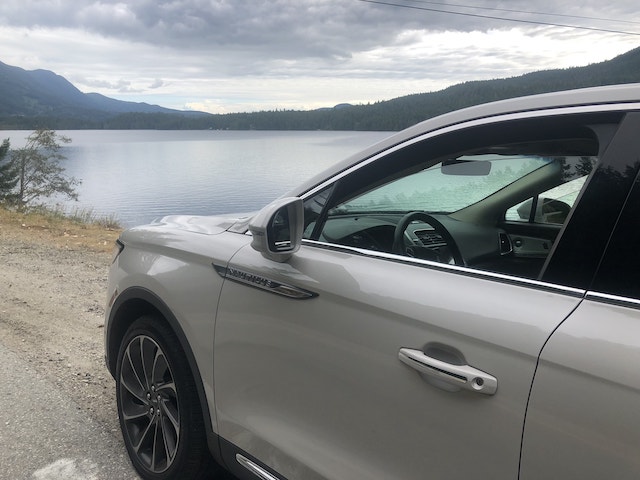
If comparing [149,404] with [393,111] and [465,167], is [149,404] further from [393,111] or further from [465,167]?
[393,111]

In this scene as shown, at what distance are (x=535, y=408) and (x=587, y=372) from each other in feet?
0.47

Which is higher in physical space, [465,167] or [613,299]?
[465,167]

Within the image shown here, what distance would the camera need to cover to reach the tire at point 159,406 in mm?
2422

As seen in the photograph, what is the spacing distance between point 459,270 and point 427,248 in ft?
1.12

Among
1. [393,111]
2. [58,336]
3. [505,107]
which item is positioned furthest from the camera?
[393,111]

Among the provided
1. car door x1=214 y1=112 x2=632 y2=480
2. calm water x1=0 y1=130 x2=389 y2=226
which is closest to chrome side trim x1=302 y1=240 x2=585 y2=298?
car door x1=214 y1=112 x2=632 y2=480

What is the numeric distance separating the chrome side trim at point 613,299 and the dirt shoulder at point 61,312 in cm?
284

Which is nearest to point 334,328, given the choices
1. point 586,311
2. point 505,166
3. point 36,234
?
point 586,311

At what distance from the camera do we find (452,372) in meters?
1.40

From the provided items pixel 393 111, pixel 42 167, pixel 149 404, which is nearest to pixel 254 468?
pixel 149 404

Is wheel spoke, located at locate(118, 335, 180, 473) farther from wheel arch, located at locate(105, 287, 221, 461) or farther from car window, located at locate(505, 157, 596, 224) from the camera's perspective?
car window, located at locate(505, 157, 596, 224)

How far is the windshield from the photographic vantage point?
1.93 meters

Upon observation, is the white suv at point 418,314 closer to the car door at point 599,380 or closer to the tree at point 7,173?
the car door at point 599,380

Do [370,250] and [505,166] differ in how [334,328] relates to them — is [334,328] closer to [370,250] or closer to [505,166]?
[370,250]
